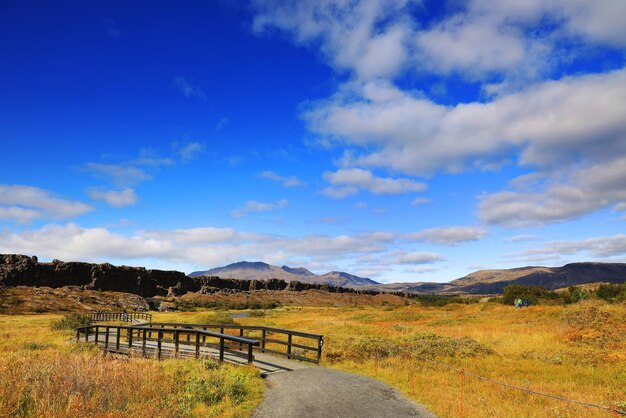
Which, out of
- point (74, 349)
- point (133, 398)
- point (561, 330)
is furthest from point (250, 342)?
point (561, 330)

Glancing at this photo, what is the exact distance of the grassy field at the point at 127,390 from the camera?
902 cm

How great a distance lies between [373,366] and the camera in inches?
645

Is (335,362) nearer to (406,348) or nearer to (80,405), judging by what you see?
(406,348)

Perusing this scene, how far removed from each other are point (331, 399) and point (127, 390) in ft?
18.4

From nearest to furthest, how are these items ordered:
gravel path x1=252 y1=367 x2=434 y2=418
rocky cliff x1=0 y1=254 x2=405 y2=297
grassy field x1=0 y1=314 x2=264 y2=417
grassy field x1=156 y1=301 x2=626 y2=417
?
grassy field x1=0 y1=314 x2=264 y2=417
gravel path x1=252 y1=367 x2=434 y2=418
grassy field x1=156 y1=301 x2=626 y2=417
rocky cliff x1=0 y1=254 x2=405 y2=297

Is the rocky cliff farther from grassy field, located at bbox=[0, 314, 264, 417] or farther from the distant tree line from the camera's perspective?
grassy field, located at bbox=[0, 314, 264, 417]

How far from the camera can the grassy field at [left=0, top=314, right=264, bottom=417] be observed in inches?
355

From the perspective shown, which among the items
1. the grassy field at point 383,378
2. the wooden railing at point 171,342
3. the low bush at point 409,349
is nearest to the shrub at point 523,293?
the grassy field at point 383,378

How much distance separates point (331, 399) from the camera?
36.7 feet

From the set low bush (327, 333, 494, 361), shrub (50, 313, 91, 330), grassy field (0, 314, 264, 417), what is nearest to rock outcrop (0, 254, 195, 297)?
shrub (50, 313, 91, 330)

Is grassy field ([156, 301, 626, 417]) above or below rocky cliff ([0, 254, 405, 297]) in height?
below

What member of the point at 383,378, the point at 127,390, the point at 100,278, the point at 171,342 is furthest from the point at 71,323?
the point at 100,278

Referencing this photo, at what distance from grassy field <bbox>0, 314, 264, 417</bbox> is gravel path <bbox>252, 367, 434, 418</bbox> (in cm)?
64

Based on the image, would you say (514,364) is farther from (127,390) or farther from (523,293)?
(523,293)
